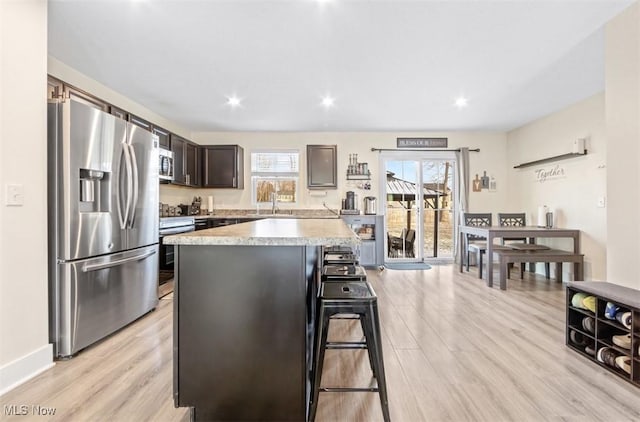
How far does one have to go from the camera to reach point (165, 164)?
4.23 meters

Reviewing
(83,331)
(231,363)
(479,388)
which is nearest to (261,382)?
(231,363)

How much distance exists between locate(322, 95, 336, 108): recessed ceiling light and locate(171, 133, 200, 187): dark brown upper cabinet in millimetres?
2399

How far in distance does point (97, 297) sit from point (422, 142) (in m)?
5.41

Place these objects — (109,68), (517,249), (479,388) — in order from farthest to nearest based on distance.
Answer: (517,249)
(109,68)
(479,388)

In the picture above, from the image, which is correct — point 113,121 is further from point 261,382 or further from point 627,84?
point 627,84

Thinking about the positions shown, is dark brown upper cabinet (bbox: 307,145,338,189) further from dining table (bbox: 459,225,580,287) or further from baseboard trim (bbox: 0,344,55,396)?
baseboard trim (bbox: 0,344,55,396)

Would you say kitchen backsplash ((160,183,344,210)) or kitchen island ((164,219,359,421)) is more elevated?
kitchen backsplash ((160,183,344,210))

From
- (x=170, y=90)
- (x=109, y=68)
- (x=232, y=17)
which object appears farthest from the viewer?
(x=170, y=90)

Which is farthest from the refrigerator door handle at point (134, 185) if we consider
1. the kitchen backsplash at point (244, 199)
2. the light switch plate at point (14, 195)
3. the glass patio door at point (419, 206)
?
the glass patio door at point (419, 206)

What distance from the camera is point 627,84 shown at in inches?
88.4

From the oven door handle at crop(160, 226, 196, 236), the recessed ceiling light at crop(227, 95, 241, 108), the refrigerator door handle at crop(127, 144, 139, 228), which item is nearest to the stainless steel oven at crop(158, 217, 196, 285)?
the oven door handle at crop(160, 226, 196, 236)

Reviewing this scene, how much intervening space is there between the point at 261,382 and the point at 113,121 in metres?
2.32

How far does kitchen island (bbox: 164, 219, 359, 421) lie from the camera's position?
145 cm

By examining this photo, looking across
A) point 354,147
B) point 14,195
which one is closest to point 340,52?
point 14,195
